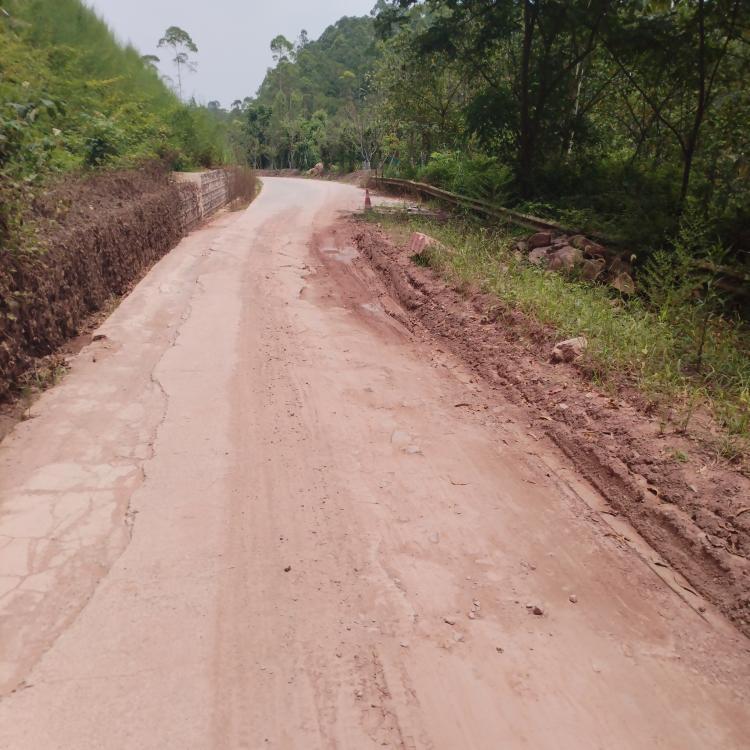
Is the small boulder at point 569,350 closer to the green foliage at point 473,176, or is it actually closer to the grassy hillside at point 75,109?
the grassy hillside at point 75,109

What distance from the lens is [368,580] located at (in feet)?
10.6

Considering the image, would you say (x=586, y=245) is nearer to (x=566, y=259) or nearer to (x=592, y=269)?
(x=566, y=259)

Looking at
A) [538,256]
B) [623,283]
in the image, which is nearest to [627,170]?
[538,256]

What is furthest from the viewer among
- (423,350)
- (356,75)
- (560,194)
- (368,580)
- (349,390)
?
(356,75)

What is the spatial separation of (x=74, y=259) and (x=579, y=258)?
6.77 m

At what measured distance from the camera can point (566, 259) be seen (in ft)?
28.1

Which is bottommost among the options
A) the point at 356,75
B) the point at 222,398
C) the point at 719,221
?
the point at 222,398

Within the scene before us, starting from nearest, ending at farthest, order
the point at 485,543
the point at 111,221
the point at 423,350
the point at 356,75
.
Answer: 1. the point at 485,543
2. the point at 423,350
3. the point at 111,221
4. the point at 356,75

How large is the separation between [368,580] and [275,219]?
1400 centimetres

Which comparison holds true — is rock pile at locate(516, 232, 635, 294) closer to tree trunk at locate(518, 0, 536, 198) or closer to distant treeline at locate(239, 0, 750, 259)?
distant treeline at locate(239, 0, 750, 259)

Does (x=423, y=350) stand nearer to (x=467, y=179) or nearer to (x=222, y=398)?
(x=222, y=398)

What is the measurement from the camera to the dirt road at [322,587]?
2467 millimetres

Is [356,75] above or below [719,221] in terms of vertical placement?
above

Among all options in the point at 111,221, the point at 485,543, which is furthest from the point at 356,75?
the point at 485,543
